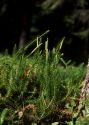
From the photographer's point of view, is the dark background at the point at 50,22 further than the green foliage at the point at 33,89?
Yes

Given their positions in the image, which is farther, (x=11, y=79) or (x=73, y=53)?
(x=73, y=53)

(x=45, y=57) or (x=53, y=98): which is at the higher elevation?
(x=45, y=57)

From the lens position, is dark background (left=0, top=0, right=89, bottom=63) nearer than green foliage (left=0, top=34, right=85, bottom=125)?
No

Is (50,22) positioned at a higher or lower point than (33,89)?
higher

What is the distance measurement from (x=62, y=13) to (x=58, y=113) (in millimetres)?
18968

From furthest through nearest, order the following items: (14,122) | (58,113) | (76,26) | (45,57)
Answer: (76,26)
(45,57)
(58,113)
(14,122)

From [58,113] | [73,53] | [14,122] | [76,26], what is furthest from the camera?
[73,53]

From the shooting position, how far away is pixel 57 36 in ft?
72.4

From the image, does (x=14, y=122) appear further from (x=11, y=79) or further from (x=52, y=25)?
(x=52, y=25)

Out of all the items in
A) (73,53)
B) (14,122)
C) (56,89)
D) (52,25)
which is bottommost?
(14,122)

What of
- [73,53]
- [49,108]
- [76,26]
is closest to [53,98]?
[49,108]

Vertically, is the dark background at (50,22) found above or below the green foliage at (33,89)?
above

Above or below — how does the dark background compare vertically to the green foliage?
above

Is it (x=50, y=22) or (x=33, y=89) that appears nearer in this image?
(x=33, y=89)
